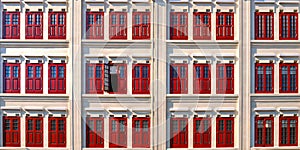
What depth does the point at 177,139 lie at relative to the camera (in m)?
7.04

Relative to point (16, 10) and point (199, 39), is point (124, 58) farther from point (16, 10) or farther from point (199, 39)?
point (16, 10)

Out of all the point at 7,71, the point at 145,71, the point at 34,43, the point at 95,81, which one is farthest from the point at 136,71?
the point at 7,71

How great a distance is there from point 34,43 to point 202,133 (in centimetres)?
439

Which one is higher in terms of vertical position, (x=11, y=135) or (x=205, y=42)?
(x=205, y=42)

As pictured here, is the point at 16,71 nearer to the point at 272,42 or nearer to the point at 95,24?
the point at 95,24

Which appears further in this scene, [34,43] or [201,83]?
[201,83]

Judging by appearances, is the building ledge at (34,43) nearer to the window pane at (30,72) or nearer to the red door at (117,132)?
the window pane at (30,72)

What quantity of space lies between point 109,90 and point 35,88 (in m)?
1.70

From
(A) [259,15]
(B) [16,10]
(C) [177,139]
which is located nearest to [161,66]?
(C) [177,139]

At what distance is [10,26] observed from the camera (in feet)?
22.8

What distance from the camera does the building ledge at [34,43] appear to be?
6.89 m

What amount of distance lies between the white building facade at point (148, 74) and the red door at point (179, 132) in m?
0.02

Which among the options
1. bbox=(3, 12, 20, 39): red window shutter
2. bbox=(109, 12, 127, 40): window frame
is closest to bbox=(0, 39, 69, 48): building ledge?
bbox=(3, 12, 20, 39): red window shutter

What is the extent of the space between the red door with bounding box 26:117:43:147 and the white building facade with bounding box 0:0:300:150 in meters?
0.02
